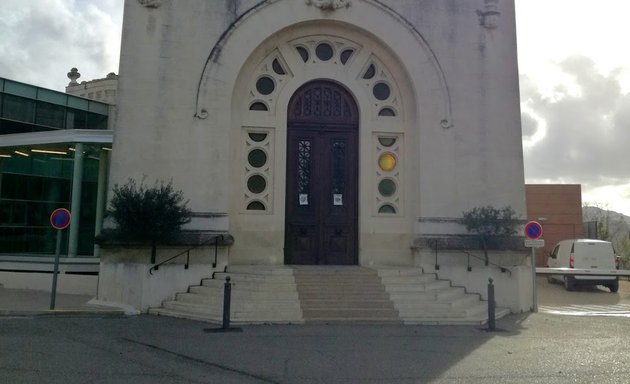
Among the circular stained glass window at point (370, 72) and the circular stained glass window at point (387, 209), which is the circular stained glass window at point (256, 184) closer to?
the circular stained glass window at point (387, 209)

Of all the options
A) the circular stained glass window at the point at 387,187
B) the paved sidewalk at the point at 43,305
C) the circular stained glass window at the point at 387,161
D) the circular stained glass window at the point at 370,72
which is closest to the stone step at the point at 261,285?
the paved sidewalk at the point at 43,305

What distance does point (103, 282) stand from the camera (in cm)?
1375

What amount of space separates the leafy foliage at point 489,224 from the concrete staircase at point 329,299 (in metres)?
1.55

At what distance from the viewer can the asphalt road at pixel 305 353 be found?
743cm

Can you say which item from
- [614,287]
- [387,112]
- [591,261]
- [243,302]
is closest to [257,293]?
[243,302]

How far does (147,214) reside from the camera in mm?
12891

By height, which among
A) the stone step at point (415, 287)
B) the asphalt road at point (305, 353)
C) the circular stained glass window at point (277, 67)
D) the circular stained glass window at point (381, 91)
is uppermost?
the circular stained glass window at point (277, 67)

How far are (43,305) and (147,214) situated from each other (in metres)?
3.65

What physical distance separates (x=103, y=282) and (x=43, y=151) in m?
9.06

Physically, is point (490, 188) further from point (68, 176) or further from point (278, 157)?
point (68, 176)

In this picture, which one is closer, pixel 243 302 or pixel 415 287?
pixel 243 302

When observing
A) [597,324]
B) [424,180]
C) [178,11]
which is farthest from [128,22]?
[597,324]

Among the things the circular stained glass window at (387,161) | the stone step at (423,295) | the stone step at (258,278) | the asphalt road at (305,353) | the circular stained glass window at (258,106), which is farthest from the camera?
the circular stained glass window at (387,161)

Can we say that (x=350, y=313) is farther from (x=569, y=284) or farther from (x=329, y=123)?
(x=569, y=284)
